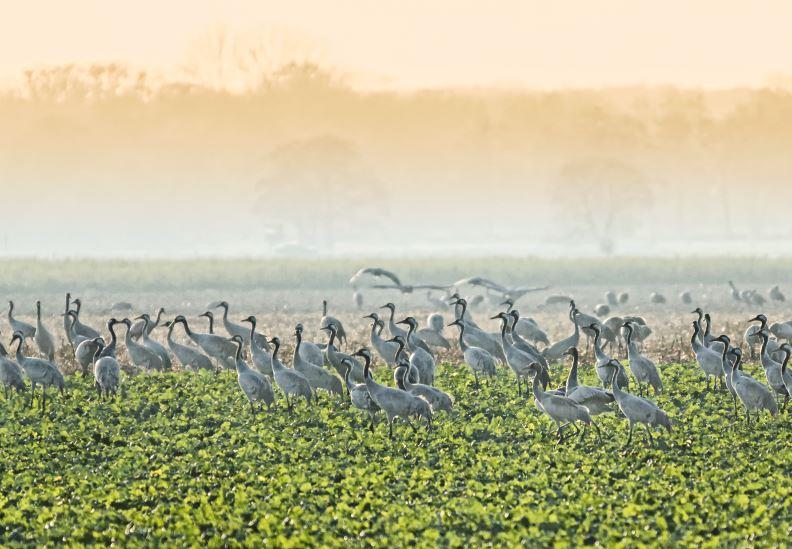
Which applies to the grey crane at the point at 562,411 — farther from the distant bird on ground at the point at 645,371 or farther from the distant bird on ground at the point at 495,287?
the distant bird on ground at the point at 495,287

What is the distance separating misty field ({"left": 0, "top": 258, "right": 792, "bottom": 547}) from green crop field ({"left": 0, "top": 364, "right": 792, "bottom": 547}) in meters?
0.03

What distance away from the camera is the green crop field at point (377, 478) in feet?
47.2

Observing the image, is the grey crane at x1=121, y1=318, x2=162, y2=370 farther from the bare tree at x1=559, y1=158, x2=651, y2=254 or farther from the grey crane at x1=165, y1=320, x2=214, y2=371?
the bare tree at x1=559, y1=158, x2=651, y2=254

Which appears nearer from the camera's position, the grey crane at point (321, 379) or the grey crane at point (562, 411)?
the grey crane at point (562, 411)

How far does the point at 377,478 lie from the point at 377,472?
0.50m

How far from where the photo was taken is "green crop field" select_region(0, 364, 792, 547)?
1438cm

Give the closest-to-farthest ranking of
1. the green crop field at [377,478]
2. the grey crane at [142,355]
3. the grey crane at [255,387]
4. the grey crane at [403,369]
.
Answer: the green crop field at [377,478], the grey crane at [403,369], the grey crane at [255,387], the grey crane at [142,355]

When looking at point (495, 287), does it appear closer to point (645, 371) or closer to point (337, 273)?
point (645, 371)

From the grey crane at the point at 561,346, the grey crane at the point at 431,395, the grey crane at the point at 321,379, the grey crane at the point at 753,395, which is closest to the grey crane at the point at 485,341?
the grey crane at the point at 561,346

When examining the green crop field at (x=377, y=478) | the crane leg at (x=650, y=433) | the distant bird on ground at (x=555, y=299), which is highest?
the distant bird on ground at (x=555, y=299)

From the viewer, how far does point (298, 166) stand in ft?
454

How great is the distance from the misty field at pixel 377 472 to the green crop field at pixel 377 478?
1.3 inches

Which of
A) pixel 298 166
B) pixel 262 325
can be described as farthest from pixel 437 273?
pixel 298 166

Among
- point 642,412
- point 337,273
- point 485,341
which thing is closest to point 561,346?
point 485,341
